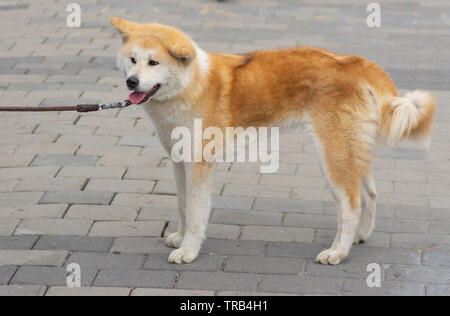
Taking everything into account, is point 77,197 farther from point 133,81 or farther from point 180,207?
point 133,81

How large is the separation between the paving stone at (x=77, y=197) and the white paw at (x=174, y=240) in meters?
0.80

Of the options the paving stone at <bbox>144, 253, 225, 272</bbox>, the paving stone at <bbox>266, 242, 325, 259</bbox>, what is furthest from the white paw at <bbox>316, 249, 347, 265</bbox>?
the paving stone at <bbox>144, 253, 225, 272</bbox>

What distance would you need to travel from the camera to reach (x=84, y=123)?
7461 mm

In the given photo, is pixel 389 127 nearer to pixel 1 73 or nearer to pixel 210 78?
pixel 210 78

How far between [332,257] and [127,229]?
4.82 ft

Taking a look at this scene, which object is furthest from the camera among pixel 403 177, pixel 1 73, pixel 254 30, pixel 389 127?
pixel 254 30

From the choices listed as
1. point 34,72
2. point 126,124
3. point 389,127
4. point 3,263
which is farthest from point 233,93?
point 34,72

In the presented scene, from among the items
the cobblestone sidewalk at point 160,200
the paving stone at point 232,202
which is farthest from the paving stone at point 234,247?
the paving stone at point 232,202

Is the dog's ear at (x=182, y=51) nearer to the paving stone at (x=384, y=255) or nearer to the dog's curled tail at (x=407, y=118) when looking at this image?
the dog's curled tail at (x=407, y=118)

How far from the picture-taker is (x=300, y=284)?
4715mm

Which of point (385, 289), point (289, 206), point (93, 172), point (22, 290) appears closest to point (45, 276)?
point (22, 290)

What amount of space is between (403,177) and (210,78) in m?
2.27

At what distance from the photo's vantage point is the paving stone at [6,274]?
15.4 feet

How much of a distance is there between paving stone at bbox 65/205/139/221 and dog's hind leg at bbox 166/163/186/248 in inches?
19.2
